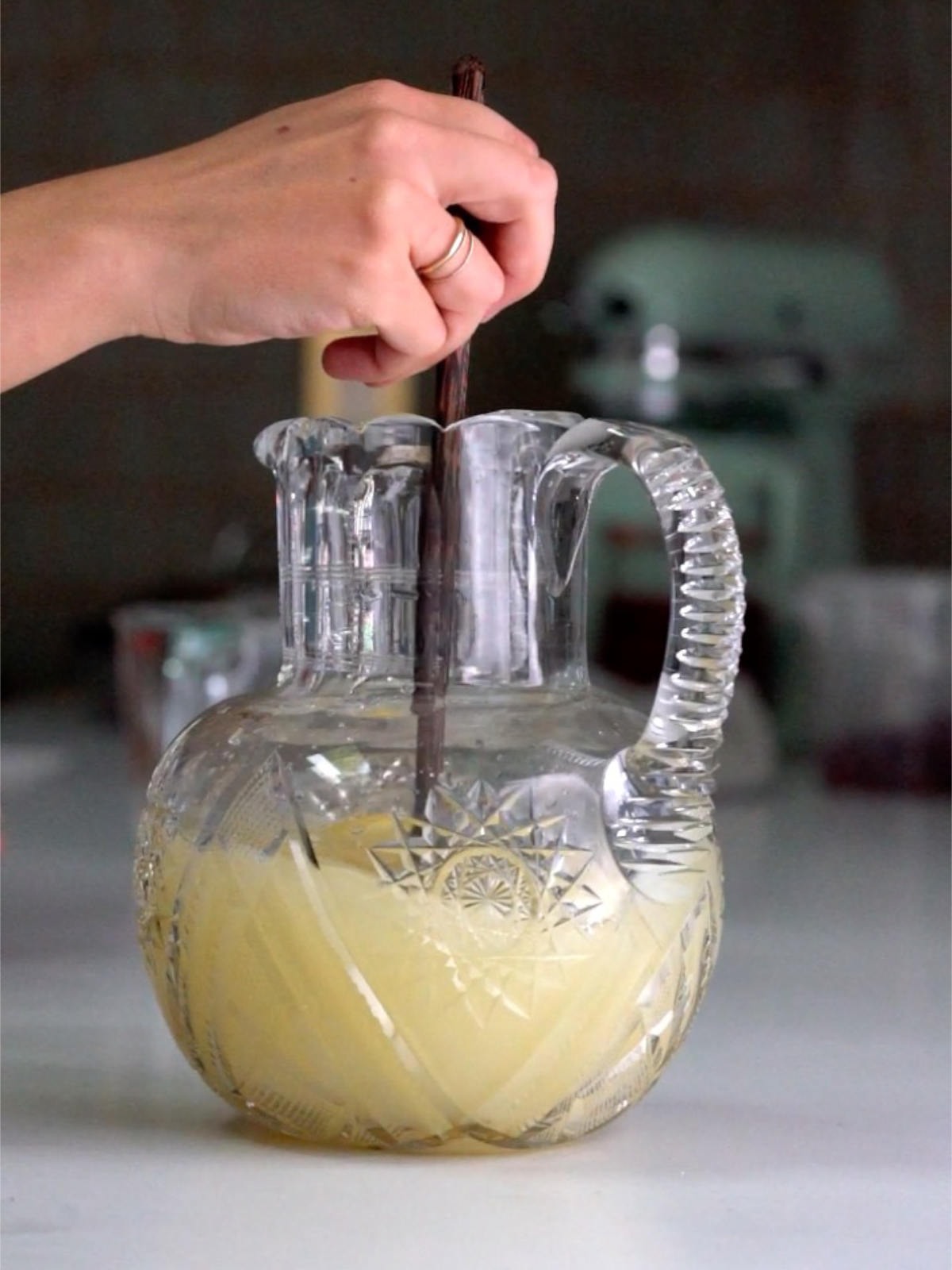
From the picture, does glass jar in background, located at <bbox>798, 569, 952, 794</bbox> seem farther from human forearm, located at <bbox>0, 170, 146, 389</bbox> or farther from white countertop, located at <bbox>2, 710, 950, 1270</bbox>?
human forearm, located at <bbox>0, 170, 146, 389</bbox>

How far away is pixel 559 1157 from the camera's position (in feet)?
1.70

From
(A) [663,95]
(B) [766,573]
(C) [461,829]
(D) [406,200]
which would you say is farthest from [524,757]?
(A) [663,95]

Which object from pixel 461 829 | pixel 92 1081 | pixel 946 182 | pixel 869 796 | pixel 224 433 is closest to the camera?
pixel 461 829

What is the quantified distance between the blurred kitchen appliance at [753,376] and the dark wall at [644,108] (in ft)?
0.09

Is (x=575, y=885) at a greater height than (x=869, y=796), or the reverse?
(x=575, y=885)

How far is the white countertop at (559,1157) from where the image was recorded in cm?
45

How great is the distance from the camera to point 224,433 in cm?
188

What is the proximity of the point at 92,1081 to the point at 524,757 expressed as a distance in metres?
0.23

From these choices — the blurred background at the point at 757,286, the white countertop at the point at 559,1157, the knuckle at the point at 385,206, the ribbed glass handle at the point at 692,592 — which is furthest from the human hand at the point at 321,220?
the blurred background at the point at 757,286

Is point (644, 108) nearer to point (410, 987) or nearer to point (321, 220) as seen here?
point (321, 220)

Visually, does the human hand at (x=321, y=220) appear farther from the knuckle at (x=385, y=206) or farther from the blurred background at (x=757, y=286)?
the blurred background at (x=757, y=286)

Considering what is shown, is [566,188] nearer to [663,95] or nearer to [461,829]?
[663,95]

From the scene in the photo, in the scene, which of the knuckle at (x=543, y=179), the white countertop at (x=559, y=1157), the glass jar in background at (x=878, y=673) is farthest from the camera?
the glass jar in background at (x=878, y=673)

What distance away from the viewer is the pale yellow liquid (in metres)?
0.48
